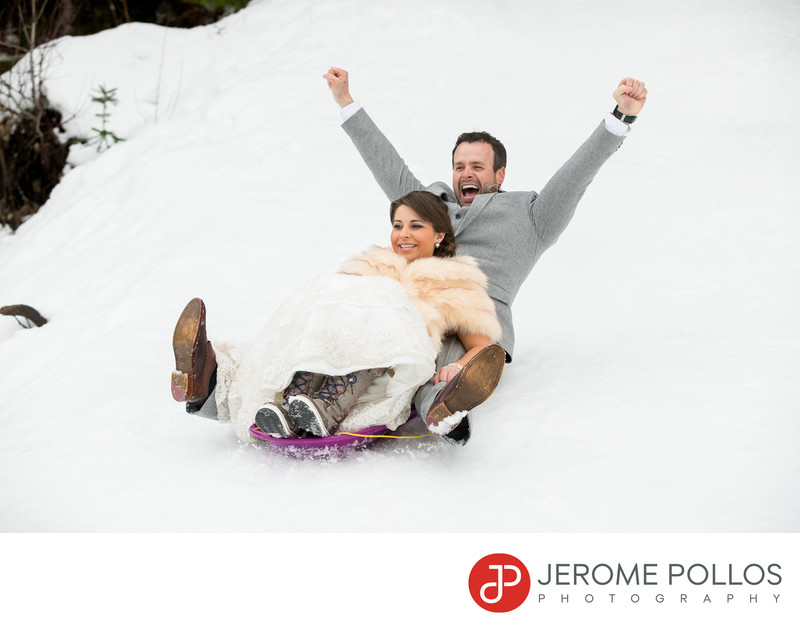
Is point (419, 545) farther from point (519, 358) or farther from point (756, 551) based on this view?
point (519, 358)

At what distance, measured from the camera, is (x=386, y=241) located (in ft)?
9.46

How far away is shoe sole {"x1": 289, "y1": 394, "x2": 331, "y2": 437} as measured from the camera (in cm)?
148

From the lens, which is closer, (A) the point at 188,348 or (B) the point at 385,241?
A: (A) the point at 188,348

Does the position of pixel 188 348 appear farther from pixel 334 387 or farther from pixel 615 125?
pixel 615 125

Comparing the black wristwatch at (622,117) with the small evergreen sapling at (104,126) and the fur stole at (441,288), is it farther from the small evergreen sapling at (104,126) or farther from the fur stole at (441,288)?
the small evergreen sapling at (104,126)

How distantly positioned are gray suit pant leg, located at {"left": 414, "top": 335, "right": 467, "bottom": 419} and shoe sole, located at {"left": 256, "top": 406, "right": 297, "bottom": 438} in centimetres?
29

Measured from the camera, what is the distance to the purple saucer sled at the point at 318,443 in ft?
5.11

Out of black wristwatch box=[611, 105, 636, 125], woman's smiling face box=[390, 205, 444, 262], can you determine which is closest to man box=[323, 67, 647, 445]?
black wristwatch box=[611, 105, 636, 125]

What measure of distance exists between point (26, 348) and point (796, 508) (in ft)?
8.10

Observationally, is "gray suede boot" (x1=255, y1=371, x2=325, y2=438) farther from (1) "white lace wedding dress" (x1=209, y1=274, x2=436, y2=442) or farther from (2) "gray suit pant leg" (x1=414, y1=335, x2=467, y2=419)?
(2) "gray suit pant leg" (x1=414, y1=335, x2=467, y2=419)

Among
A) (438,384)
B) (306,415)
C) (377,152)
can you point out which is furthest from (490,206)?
(306,415)

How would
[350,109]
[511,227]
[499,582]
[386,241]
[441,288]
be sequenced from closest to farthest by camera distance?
[499,582]
[441,288]
[511,227]
[350,109]
[386,241]

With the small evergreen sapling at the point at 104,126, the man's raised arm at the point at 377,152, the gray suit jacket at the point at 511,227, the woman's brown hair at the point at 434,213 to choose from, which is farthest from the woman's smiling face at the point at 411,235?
the small evergreen sapling at the point at 104,126

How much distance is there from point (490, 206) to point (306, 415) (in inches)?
35.5
